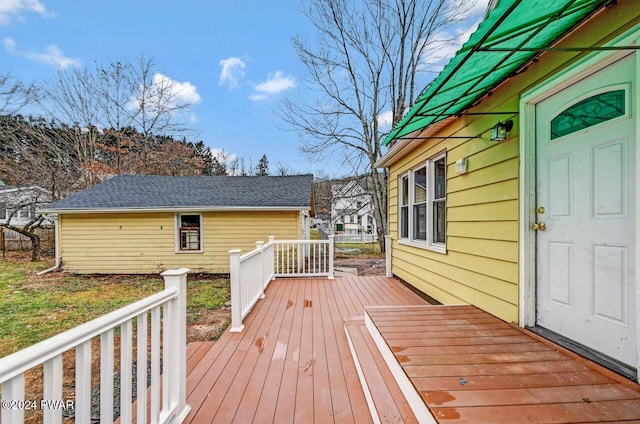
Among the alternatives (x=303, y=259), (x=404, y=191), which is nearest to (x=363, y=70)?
(x=404, y=191)

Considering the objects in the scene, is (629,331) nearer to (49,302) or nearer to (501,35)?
(501,35)

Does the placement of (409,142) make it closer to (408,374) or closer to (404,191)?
(404,191)

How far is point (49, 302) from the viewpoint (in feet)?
19.3

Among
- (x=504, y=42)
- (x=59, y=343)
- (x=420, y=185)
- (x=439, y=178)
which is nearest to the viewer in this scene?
(x=59, y=343)

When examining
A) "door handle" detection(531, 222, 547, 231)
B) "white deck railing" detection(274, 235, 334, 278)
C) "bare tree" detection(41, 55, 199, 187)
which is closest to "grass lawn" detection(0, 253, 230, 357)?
"white deck railing" detection(274, 235, 334, 278)

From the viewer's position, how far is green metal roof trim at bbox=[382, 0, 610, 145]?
1.56 m

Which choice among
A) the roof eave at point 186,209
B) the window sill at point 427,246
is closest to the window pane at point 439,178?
the window sill at point 427,246

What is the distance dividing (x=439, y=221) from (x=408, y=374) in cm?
283

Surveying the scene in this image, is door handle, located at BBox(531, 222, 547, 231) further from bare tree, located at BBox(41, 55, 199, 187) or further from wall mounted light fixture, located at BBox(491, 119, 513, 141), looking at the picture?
bare tree, located at BBox(41, 55, 199, 187)

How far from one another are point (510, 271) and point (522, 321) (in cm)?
42

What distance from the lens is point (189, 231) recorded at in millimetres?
9305

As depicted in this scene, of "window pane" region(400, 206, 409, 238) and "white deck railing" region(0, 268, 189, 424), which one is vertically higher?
"window pane" region(400, 206, 409, 238)

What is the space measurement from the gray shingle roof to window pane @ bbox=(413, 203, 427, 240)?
4.33 m

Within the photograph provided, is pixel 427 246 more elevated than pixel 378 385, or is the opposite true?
pixel 427 246
